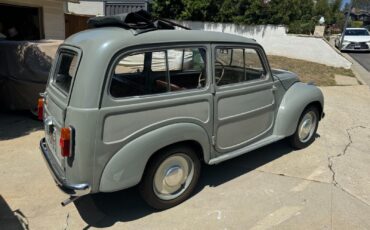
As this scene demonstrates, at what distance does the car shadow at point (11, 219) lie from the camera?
3.17 meters

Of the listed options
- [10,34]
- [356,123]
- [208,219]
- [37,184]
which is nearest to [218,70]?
[208,219]

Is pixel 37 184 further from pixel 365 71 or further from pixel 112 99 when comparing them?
pixel 365 71

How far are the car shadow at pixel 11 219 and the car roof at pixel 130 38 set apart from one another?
181 cm

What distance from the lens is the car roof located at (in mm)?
2884

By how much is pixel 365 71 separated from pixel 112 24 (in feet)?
43.5

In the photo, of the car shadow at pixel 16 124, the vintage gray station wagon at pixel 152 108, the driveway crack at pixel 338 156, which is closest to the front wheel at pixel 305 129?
the driveway crack at pixel 338 156

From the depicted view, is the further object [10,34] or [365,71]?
[365,71]

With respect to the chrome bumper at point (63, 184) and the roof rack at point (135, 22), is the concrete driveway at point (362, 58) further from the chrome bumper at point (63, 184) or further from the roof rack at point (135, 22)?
the chrome bumper at point (63, 184)

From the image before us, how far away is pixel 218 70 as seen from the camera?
3660mm

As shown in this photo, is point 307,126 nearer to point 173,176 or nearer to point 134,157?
point 173,176

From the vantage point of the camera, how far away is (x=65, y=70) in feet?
11.5

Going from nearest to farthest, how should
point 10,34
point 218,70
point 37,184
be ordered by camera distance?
point 218,70 < point 37,184 < point 10,34

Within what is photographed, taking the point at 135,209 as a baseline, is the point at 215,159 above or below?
above

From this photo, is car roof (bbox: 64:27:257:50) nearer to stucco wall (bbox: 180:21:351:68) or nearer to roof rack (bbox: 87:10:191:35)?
roof rack (bbox: 87:10:191:35)
